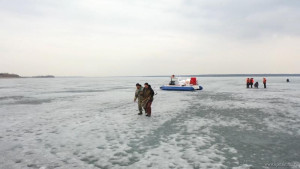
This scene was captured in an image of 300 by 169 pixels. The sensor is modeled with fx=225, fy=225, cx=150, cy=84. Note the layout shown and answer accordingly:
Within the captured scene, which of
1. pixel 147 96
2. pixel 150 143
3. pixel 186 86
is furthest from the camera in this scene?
pixel 186 86

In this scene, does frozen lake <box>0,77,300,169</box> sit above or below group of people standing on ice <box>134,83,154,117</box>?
below

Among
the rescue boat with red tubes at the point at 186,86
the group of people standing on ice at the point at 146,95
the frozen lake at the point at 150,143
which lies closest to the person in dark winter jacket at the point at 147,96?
the group of people standing on ice at the point at 146,95

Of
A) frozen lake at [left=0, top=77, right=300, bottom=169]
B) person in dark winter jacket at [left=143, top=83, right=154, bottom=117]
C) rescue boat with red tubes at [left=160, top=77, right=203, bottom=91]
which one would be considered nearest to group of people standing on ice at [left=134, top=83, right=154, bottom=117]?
person in dark winter jacket at [left=143, top=83, right=154, bottom=117]

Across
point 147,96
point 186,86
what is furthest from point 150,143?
point 186,86

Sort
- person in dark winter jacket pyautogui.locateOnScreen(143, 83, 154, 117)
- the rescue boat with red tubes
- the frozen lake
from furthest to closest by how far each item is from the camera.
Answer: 1. the rescue boat with red tubes
2. person in dark winter jacket pyautogui.locateOnScreen(143, 83, 154, 117)
3. the frozen lake

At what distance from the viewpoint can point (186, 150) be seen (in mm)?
6250

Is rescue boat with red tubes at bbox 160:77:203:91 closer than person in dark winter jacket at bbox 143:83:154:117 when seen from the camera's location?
No

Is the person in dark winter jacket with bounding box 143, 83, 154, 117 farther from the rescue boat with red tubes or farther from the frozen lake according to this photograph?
the rescue boat with red tubes

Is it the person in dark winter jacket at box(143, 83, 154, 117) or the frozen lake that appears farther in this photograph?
the person in dark winter jacket at box(143, 83, 154, 117)

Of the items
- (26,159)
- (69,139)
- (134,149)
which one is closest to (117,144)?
(134,149)

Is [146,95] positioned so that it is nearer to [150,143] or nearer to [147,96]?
[147,96]

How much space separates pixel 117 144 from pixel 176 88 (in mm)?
24164

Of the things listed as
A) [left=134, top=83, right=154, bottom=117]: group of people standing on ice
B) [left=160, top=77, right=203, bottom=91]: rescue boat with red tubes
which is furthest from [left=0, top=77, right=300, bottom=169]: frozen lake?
[left=160, top=77, right=203, bottom=91]: rescue boat with red tubes

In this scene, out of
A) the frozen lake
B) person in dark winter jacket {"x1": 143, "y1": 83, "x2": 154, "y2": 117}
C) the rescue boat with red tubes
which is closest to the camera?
the frozen lake
